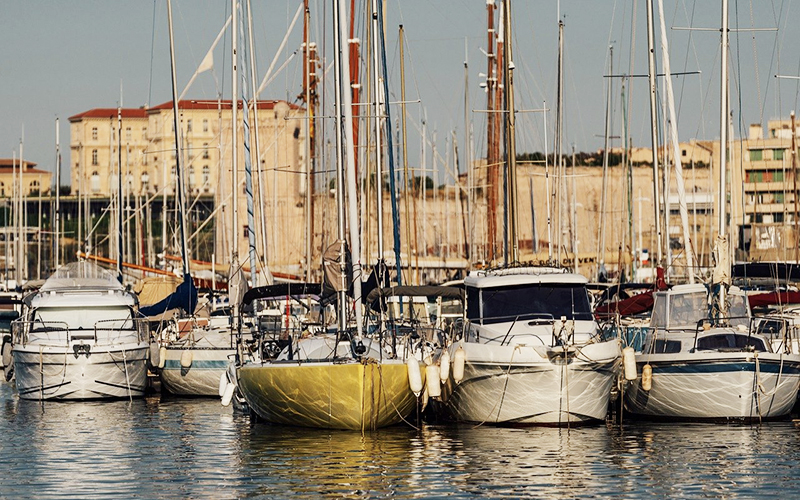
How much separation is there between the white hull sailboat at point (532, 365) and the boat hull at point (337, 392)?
112 centimetres

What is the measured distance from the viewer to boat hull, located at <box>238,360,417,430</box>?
20562 mm

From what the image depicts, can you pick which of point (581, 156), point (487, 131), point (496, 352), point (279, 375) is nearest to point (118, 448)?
point (279, 375)

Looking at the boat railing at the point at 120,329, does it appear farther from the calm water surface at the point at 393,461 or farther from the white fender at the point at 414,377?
the white fender at the point at 414,377

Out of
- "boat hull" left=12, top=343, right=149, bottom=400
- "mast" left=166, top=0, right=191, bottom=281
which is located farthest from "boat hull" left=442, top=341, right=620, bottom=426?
"mast" left=166, top=0, right=191, bottom=281

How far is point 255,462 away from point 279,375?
2713 mm

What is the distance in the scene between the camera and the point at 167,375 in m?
29.4

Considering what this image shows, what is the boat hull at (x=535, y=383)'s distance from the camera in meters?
21.3

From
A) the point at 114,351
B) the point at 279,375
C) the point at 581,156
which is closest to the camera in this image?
the point at 279,375

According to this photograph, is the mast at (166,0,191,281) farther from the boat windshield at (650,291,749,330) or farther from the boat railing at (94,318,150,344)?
the boat windshield at (650,291,749,330)

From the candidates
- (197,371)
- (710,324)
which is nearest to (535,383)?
(710,324)

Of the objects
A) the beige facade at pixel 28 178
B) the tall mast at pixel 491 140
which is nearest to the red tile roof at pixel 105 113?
the beige facade at pixel 28 178

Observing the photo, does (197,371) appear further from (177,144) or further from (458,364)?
(458,364)

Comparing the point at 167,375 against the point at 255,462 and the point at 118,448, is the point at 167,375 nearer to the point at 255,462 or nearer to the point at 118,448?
the point at 118,448

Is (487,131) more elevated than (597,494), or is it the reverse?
(487,131)
